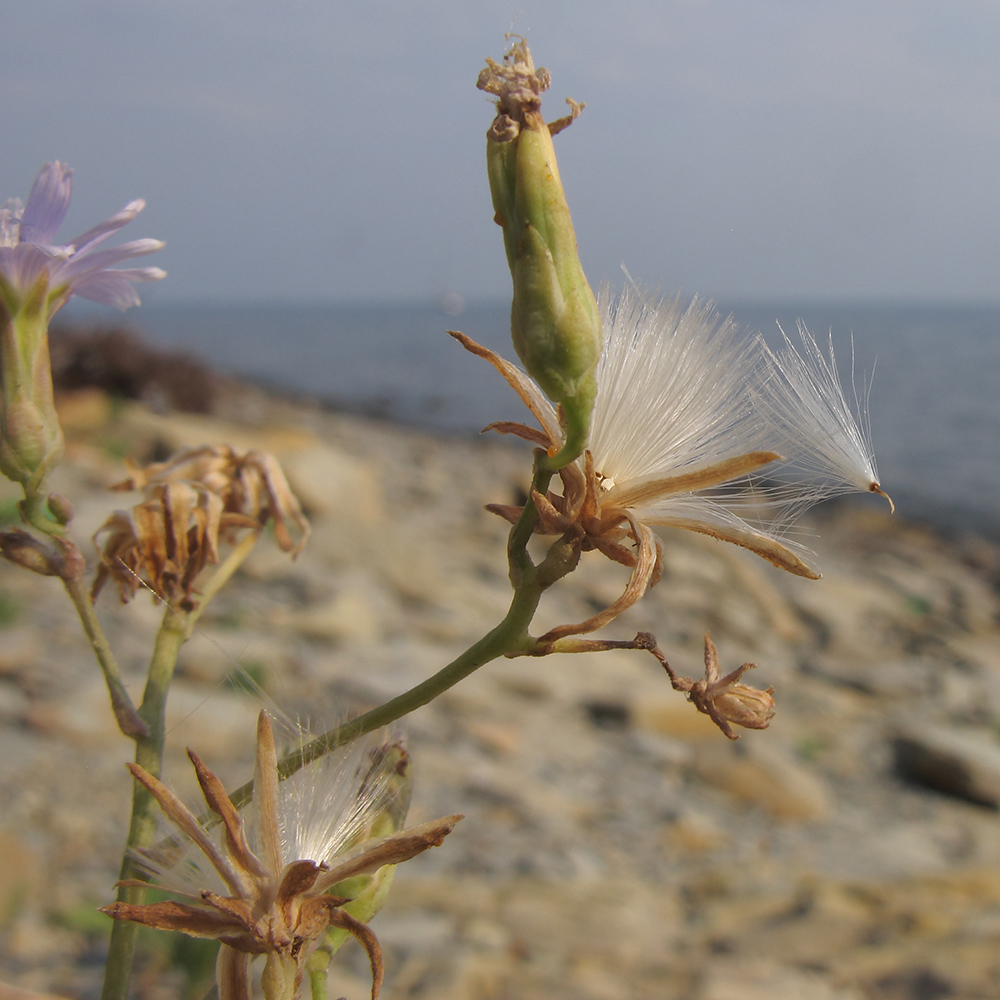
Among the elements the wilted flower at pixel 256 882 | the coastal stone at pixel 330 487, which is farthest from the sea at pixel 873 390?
the coastal stone at pixel 330 487

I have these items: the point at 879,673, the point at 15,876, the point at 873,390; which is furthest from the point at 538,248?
the point at 879,673

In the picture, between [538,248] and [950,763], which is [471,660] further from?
[950,763]

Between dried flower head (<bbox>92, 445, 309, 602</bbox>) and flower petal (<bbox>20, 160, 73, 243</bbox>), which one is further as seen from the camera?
dried flower head (<bbox>92, 445, 309, 602</bbox>)

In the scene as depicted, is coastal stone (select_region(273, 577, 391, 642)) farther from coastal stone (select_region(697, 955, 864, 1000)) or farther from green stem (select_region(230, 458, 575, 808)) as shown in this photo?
green stem (select_region(230, 458, 575, 808))

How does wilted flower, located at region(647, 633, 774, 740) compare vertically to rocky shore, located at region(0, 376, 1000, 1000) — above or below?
above

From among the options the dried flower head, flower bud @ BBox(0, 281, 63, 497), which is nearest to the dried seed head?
the dried flower head

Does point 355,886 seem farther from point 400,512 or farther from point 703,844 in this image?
point 400,512

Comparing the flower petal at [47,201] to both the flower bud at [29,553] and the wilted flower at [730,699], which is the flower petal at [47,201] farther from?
the wilted flower at [730,699]
